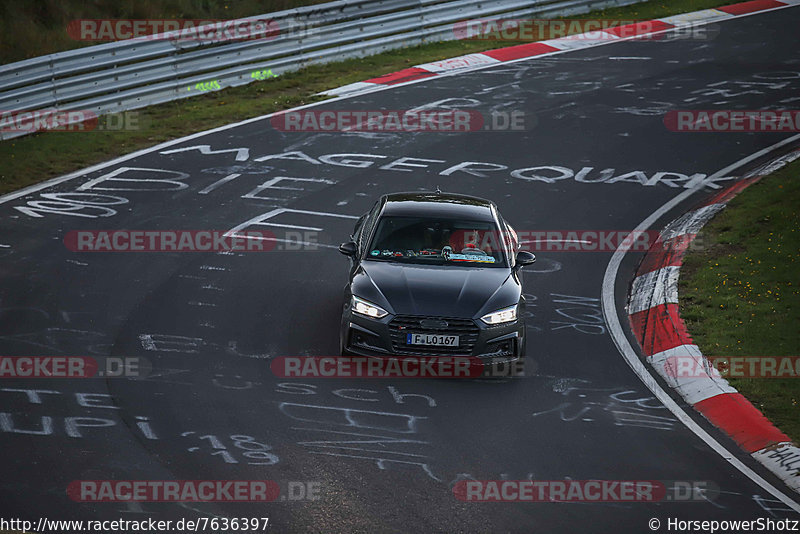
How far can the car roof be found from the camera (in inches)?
458

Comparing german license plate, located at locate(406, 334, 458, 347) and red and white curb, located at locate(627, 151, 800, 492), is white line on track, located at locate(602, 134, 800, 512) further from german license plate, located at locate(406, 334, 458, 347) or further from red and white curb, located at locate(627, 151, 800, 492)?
german license plate, located at locate(406, 334, 458, 347)

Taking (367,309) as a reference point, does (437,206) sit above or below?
above

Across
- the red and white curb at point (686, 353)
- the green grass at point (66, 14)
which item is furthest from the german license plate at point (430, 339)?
the green grass at point (66, 14)

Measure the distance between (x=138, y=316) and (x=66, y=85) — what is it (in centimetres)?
863

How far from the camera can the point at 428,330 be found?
32.9 ft

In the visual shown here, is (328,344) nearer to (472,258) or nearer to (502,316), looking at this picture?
(472,258)

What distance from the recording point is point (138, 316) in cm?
1140

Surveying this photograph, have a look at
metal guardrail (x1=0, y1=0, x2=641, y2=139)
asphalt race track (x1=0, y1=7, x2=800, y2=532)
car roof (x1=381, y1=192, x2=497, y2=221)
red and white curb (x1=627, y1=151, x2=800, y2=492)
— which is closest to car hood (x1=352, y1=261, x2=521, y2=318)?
asphalt race track (x1=0, y1=7, x2=800, y2=532)

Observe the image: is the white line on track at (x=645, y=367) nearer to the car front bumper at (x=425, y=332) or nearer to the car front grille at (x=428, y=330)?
the car front bumper at (x=425, y=332)

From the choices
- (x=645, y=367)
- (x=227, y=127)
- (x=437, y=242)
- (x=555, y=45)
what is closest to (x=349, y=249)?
(x=437, y=242)

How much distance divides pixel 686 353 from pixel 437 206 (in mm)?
3291

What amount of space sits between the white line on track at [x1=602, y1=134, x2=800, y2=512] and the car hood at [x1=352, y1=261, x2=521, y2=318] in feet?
5.17

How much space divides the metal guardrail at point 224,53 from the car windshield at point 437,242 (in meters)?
9.23

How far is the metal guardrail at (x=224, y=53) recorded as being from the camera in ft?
59.6
